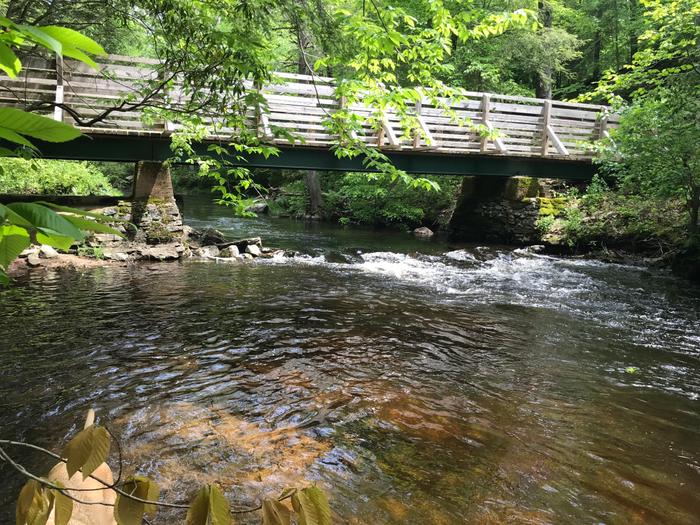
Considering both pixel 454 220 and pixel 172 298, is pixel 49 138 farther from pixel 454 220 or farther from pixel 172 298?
pixel 454 220

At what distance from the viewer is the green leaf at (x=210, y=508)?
93 cm

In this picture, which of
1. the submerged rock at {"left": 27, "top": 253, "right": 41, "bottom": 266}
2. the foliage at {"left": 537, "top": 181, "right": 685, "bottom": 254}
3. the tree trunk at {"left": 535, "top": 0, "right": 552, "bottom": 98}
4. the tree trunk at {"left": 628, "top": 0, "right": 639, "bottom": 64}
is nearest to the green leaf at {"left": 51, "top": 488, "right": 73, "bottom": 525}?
the submerged rock at {"left": 27, "top": 253, "right": 41, "bottom": 266}

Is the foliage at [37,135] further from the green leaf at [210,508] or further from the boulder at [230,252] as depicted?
the boulder at [230,252]

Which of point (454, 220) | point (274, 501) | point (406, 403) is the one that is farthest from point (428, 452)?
point (454, 220)

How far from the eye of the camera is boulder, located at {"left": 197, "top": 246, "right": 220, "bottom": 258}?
41.3 ft

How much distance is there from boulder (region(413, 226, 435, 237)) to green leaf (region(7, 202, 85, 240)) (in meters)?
19.2

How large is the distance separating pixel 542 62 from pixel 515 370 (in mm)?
17945

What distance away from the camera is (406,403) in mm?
4617

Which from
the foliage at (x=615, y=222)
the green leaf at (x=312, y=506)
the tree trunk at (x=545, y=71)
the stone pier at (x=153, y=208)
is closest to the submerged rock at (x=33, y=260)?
the stone pier at (x=153, y=208)

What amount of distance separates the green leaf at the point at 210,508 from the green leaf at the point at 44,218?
53 centimetres

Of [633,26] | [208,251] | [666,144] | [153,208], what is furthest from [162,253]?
[633,26]

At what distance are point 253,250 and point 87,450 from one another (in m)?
12.5

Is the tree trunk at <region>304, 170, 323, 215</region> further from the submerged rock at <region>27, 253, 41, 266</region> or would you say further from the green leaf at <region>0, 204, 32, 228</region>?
Result: the green leaf at <region>0, 204, 32, 228</region>

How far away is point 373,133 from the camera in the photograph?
15.1 m
